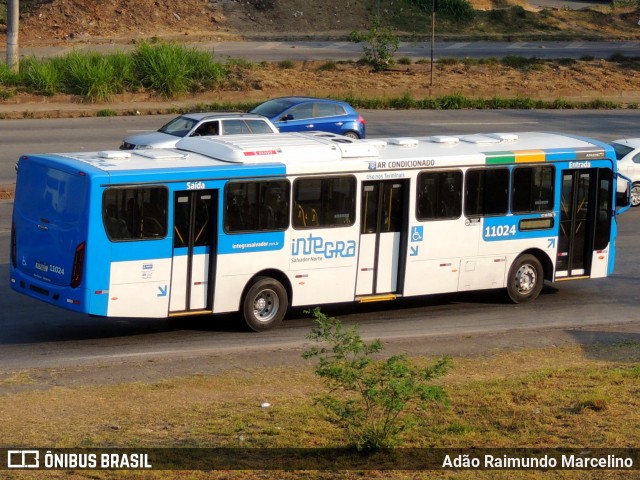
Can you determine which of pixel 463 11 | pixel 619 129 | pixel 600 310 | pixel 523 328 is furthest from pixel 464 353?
pixel 463 11

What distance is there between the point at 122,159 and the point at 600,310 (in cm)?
757

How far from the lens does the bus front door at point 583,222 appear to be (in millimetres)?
17250

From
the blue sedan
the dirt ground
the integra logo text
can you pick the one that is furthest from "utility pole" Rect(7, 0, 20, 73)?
the integra logo text

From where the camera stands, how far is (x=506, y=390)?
452 inches

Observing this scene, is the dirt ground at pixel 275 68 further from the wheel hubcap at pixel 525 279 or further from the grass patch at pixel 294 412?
the grass patch at pixel 294 412

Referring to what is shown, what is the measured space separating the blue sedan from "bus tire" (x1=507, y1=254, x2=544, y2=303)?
1174cm

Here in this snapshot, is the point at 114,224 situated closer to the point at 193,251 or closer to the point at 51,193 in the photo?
the point at 51,193

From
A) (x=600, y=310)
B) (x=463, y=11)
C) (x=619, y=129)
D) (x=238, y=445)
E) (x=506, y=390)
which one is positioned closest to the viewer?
(x=238, y=445)

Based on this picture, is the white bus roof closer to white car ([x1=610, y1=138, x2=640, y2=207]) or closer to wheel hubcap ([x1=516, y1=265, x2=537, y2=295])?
wheel hubcap ([x1=516, y1=265, x2=537, y2=295])

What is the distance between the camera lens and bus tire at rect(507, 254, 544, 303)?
1691 centimetres

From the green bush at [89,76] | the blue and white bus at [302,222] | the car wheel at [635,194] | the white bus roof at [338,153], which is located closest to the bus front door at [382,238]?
the blue and white bus at [302,222]

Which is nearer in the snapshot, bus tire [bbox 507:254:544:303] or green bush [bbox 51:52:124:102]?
bus tire [bbox 507:254:544:303]

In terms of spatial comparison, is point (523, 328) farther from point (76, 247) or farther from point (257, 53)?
point (257, 53)

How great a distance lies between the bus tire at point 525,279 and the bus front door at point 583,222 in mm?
361
